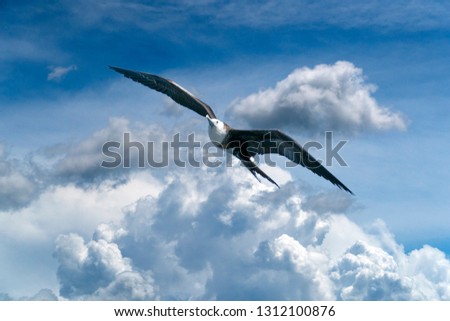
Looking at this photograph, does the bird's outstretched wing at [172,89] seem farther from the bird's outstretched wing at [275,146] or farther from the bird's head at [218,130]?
the bird's outstretched wing at [275,146]

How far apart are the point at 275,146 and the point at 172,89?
831 cm

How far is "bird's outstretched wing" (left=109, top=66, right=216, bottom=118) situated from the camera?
32.4 m

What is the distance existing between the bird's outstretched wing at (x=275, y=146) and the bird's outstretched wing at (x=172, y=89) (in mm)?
3016

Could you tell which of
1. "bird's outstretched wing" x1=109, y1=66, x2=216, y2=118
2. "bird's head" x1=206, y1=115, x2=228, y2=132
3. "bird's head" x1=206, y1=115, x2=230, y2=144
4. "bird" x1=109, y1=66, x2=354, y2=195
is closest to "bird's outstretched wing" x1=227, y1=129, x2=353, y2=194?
"bird" x1=109, y1=66, x2=354, y2=195

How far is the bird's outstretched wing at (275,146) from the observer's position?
27766 mm

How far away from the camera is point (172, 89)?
33.7 metres

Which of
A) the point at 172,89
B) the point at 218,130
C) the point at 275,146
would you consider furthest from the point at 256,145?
the point at 172,89

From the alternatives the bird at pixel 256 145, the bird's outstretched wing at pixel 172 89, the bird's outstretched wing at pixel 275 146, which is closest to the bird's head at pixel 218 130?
the bird at pixel 256 145

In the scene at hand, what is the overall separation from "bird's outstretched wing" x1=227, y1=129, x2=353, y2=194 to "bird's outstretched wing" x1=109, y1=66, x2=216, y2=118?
3016 millimetres

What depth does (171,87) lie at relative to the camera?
33.5 m

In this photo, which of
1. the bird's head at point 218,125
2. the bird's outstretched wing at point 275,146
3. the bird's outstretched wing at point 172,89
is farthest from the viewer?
the bird's outstretched wing at point 172,89
